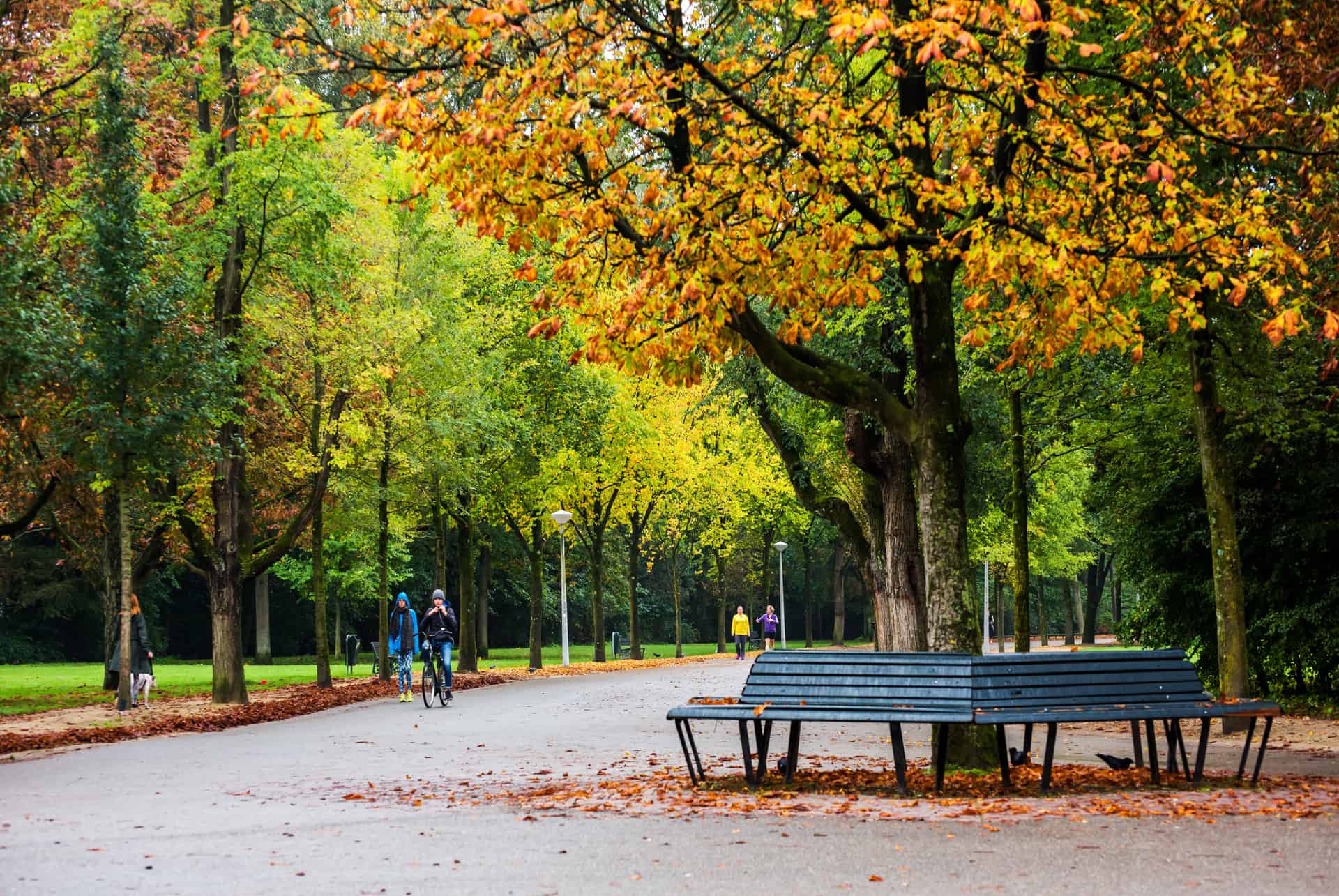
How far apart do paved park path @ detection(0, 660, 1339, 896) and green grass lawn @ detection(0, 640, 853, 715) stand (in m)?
14.0

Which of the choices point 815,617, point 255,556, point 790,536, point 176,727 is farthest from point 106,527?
point 815,617

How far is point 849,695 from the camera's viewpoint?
993cm

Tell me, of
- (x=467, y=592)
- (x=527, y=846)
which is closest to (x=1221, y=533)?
(x=527, y=846)

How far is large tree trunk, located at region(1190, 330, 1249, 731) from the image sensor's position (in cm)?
1449

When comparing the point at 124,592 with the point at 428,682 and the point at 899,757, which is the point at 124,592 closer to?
the point at 428,682

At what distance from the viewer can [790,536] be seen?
63844 millimetres

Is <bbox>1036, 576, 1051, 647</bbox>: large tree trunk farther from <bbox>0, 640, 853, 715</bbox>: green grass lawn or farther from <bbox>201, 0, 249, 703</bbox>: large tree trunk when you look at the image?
<bbox>201, 0, 249, 703</bbox>: large tree trunk

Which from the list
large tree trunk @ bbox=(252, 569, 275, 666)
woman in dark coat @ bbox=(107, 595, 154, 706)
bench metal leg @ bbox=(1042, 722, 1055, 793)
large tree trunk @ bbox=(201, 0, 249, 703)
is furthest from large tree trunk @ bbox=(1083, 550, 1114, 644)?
bench metal leg @ bbox=(1042, 722, 1055, 793)

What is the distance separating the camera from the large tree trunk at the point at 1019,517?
1947cm

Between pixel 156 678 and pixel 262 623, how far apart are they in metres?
12.5

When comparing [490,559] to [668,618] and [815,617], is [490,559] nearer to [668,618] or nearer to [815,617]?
[668,618]

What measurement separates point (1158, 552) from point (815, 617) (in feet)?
223

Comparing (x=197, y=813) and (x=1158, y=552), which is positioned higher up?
(x=1158, y=552)

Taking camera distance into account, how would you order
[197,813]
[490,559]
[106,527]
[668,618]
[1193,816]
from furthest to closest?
[668,618] → [490,559] → [106,527] → [197,813] → [1193,816]
